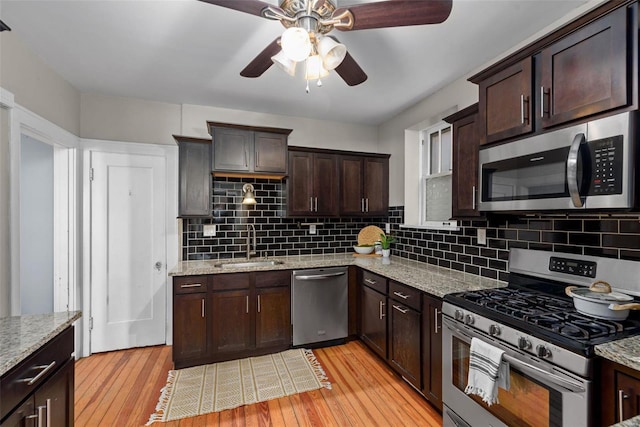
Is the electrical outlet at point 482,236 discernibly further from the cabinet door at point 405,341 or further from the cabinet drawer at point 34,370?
the cabinet drawer at point 34,370

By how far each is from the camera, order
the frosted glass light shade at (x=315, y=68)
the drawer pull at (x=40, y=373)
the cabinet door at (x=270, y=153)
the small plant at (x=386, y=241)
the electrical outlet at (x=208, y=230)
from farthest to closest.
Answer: the small plant at (x=386, y=241) → the electrical outlet at (x=208, y=230) → the cabinet door at (x=270, y=153) → the frosted glass light shade at (x=315, y=68) → the drawer pull at (x=40, y=373)

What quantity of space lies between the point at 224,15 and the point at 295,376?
2759mm

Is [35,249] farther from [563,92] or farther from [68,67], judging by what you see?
[563,92]

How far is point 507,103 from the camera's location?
185cm

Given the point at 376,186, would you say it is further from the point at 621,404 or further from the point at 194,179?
the point at 621,404

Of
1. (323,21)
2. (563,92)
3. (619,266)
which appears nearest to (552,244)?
(619,266)

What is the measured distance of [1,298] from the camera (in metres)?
1.89

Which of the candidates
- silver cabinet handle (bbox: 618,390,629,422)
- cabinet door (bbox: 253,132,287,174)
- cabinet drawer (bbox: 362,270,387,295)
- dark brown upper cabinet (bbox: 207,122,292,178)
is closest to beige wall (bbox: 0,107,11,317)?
dark brown upper cabinet (bbox: 207,122,292,178)

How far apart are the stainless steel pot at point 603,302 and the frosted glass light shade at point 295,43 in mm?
1792

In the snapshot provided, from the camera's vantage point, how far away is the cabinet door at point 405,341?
2.27m

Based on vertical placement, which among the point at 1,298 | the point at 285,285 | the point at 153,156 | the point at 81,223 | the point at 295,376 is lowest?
the point at 295,376

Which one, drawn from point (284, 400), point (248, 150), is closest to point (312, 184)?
point (248, 150)

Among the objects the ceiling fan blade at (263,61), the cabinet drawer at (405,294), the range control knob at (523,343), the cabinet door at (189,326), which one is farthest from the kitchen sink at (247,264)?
the range control knob at (523,343)

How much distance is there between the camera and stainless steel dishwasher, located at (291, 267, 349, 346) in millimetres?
3053
